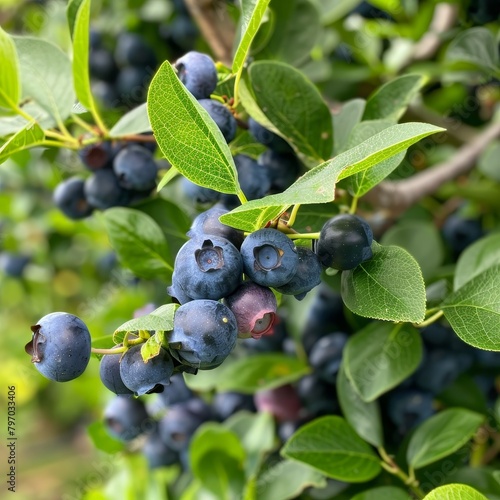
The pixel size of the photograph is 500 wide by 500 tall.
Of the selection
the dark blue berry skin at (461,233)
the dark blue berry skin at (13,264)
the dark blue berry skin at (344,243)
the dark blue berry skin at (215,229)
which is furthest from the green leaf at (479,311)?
the dark blue berry skin at (13,264)

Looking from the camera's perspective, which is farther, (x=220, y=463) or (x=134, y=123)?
(x=220, y=463)

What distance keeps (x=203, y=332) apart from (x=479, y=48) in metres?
0.73

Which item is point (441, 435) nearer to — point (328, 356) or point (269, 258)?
point (328, 356)

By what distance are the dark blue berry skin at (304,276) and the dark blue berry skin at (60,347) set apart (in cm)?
19

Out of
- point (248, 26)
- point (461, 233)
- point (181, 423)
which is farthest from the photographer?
point (461, 233)

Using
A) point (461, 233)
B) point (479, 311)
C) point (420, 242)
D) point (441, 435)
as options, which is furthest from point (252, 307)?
point (461, 233)

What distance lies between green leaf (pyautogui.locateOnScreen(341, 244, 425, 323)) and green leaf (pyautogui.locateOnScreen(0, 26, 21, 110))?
0.47 meters

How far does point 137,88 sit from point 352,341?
0.98 metres

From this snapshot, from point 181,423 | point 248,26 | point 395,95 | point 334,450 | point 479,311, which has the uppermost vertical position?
point 248,26

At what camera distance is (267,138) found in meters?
0.82

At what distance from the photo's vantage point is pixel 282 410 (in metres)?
1.17

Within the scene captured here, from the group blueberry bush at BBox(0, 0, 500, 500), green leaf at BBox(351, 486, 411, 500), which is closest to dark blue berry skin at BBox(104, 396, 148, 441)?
blueberry bush at BBox(0, 0, 500, 500)

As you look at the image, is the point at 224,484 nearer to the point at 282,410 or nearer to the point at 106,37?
the point at 282,410

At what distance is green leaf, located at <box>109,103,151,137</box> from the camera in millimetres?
799
